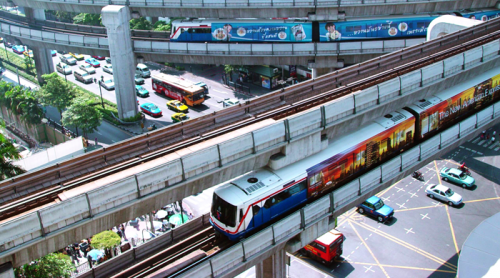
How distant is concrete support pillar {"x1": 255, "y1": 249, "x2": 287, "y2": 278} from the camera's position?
80.7 feet

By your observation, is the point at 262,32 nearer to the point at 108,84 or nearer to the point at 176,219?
the point at 176,219

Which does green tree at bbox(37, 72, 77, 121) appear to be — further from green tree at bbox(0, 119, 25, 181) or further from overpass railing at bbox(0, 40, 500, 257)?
overpass railing at bbox(0, 40, 500, 257)

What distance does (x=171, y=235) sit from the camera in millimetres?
Result: 23500

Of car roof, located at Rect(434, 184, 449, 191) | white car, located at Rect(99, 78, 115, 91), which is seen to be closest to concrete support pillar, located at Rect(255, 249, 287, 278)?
car roof, located at Rect(434, 184, 449, 191)

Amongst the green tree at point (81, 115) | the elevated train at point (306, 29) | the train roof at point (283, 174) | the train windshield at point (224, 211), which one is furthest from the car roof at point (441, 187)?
the green tree at point (81, 115)

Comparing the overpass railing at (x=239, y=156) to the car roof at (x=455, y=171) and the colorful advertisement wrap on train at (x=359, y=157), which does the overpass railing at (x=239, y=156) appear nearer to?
the colorful advertisement wrap on train at (x=359, y=157)

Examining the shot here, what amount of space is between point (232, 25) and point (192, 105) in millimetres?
12363

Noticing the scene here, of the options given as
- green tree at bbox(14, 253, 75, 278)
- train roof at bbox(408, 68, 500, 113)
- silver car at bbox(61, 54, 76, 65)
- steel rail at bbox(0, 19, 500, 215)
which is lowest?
green tree at bbox(14, 253, 75, 278)

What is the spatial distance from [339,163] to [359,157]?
5.47 feet

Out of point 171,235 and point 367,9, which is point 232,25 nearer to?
point 367,9

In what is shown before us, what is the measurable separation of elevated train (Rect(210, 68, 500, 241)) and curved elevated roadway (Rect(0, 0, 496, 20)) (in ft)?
53.6

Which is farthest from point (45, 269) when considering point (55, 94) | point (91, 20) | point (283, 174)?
point (91, 20)

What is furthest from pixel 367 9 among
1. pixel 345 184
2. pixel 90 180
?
pixel 90 180

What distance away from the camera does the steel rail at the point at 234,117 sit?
19844 mm
